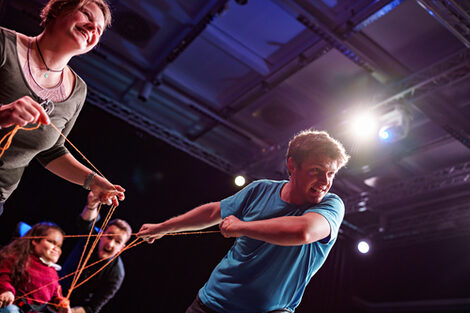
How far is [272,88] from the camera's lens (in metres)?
6.14

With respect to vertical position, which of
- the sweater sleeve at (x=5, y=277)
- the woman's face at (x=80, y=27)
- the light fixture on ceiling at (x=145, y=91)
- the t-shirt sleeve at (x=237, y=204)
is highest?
the light fixture on ceiling at (x=145, y=91)

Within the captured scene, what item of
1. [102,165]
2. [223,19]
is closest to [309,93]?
[223,19]

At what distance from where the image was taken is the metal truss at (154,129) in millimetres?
6633

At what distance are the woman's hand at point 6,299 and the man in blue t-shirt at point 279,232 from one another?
A: 186 cm

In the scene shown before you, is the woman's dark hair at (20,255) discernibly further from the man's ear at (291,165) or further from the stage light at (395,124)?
the stage light at (395,124)

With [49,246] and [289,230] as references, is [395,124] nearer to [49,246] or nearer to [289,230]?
[289,230]

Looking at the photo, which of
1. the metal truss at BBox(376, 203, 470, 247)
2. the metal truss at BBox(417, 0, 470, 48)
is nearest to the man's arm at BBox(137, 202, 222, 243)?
the metal truss at BBox(417, 0, 470, 48)

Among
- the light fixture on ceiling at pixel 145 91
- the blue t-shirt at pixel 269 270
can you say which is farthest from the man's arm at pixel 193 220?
the light fixture on ceiling at pixel 145 91

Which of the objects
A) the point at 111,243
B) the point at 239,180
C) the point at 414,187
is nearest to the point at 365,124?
the point at 414,187

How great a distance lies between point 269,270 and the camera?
1.91m

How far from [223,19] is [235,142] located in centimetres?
293

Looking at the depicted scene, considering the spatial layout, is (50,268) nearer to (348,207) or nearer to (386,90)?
(386,90)

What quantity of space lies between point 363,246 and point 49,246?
20.3 ft

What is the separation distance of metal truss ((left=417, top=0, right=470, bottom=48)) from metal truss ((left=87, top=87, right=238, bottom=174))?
435 cm
